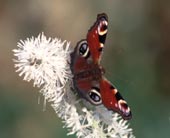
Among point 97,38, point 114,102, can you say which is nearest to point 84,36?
point 97,38

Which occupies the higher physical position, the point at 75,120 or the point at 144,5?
the point at 144,5

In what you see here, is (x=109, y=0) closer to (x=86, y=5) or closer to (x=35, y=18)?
(x=86, y=5)

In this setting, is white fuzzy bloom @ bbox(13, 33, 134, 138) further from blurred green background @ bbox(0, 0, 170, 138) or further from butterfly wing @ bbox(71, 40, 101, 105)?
blurred green background @ bbox(0, 0, 170, 138)

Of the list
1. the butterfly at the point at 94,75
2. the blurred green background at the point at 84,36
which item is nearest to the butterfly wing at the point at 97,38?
the butterfly at the point at 94,75

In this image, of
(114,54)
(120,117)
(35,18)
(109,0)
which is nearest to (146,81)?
(114,54)

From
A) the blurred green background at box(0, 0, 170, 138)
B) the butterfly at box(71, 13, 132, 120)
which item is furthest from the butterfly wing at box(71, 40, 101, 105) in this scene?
the blurred green background at box(0, 0, 170, 138)

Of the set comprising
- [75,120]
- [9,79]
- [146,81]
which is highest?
A: [9,79]
